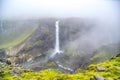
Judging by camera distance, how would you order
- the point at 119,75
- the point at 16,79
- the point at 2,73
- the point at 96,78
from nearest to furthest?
1. the point at 96,78
2. the point at 119,75
3. the point at 16,79
4. the point at 2,73

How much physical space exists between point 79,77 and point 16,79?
30.5 m

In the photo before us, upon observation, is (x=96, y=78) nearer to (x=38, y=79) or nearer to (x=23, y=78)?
(x=38, y=79)

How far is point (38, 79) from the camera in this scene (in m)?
158

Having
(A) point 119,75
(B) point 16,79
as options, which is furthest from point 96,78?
(B) point 16,79

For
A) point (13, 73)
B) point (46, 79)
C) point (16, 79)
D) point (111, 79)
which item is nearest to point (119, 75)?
point (111, 79)

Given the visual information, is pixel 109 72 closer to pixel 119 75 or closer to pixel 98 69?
pixel 119 75

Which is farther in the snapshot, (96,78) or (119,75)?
(119,75)

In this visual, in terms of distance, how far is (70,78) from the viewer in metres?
146

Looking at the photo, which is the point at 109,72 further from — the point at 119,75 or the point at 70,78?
the point at 70,78

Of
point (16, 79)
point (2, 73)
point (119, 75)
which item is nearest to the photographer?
A: point (119, 75)

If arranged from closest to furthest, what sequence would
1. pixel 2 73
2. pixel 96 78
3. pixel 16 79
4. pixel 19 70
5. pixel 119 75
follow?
pixel 96 78 → pixel 119 75 → pixel 16 79 → pixel 2 73 → pixel 19 70

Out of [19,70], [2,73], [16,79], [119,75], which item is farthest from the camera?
[19,70]

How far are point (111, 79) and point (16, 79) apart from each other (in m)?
48.7

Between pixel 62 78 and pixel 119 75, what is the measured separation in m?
24.2
